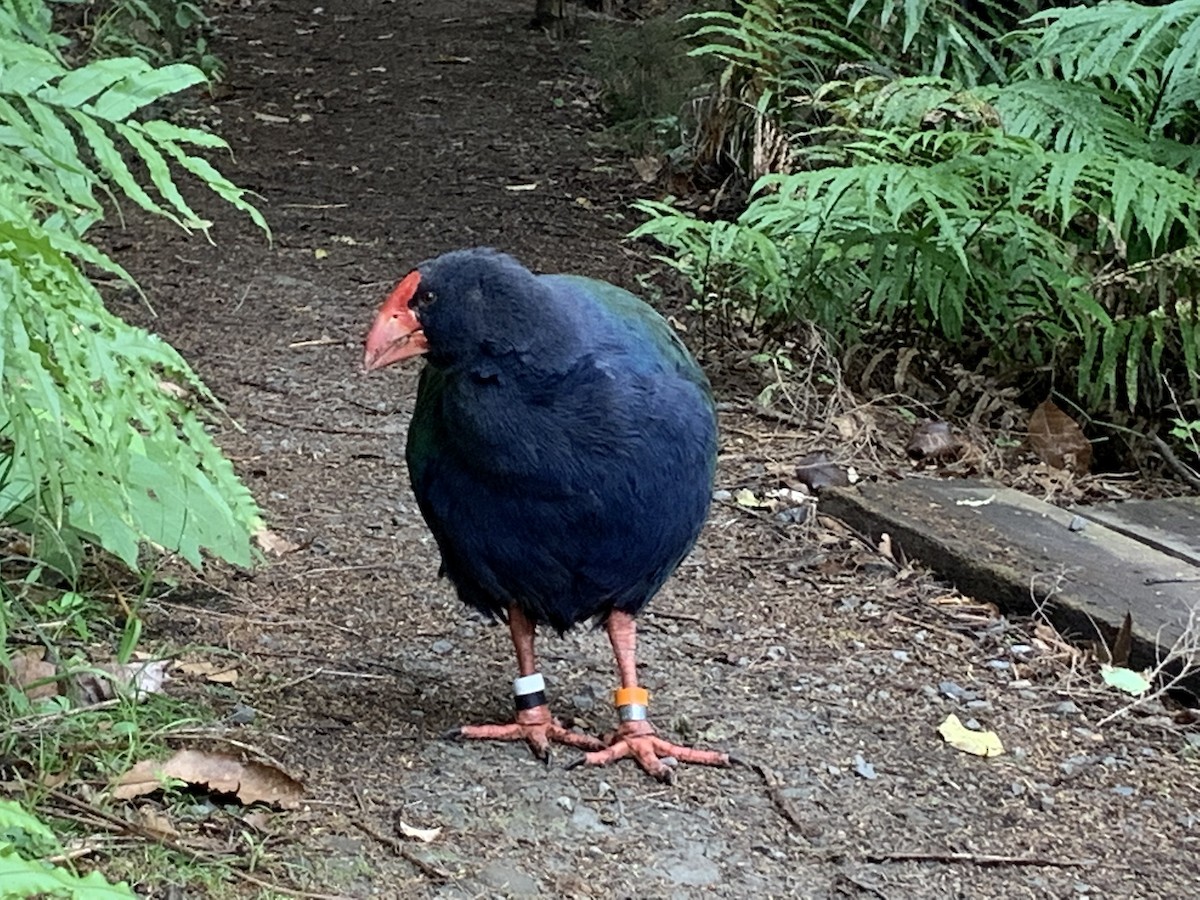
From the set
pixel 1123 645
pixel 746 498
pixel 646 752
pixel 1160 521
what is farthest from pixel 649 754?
pixel 1160 521

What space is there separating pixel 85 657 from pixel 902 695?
65.2 inches

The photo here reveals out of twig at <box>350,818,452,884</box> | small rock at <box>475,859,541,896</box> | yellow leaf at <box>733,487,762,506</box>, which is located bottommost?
yellow leaf at <box>733,487,762,506</box>

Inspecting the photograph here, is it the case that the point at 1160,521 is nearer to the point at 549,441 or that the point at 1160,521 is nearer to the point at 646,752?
the point at 646,752

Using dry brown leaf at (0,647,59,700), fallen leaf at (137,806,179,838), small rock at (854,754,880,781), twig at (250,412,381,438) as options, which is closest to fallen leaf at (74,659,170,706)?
dry brown leaf at (0,647,59,700)

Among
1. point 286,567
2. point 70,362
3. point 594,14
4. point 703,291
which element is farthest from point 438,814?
point 594,14

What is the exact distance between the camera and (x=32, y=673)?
2785mm

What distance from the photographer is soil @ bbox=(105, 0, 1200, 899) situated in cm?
260

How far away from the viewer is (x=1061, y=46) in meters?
4.80

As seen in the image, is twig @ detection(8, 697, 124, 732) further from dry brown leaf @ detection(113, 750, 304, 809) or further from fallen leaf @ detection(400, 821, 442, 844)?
fallen leaf @ detection(400, 821, 442, 844)

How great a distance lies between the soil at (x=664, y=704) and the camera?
260 cm

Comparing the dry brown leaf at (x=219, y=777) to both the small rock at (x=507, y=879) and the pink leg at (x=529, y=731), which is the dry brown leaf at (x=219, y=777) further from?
the pink leg at (x=529, y=731)

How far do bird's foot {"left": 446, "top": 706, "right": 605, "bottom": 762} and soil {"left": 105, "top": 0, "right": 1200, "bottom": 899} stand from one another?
4 cm

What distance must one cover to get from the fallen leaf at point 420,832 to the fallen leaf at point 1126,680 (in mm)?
1579

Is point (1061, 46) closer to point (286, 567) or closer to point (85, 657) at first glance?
point (286, 567)
